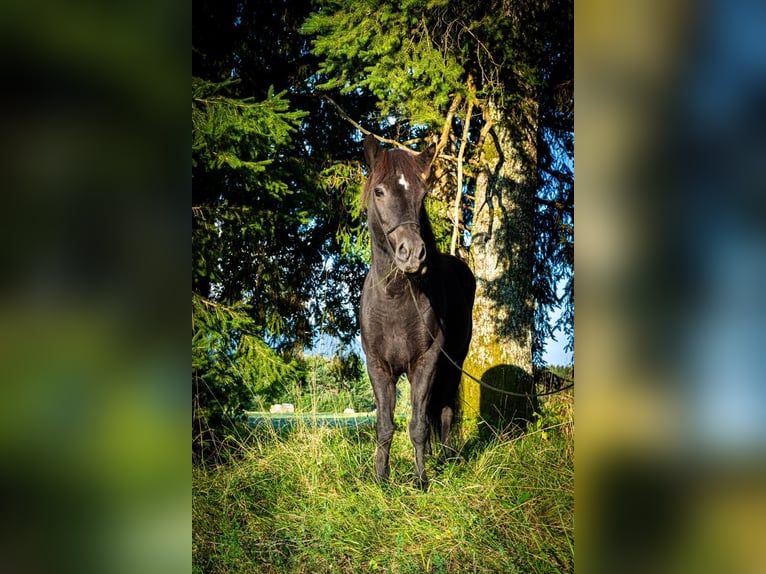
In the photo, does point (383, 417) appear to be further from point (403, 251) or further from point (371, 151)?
point (371, 151)

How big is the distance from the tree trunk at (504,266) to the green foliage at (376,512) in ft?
3.90

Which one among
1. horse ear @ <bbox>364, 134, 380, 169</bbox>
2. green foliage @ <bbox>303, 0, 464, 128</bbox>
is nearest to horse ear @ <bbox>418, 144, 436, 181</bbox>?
horse ear @ <bbox>364, 134, 380, 169</bbox>

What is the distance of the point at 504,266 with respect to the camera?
477cm

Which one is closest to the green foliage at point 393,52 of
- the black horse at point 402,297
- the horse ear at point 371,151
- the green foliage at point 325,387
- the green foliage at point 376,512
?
the horse ear at point 371,151

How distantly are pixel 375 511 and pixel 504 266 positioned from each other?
2556mm

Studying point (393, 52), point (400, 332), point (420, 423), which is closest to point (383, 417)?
point (420, 423)

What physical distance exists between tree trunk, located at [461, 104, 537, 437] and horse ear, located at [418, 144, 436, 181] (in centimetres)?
177

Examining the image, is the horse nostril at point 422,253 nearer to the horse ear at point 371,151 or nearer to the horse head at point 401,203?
the horse head at point 401,203

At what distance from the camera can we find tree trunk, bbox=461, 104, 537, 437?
4.66 m

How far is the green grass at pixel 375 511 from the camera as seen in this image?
247cm

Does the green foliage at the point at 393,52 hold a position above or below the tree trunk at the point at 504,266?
above

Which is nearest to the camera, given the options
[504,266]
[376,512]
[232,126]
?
[376,512]
